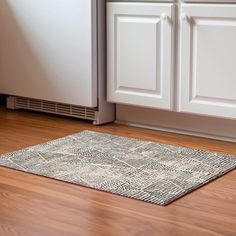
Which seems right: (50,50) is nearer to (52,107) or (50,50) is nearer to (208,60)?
(52,107)

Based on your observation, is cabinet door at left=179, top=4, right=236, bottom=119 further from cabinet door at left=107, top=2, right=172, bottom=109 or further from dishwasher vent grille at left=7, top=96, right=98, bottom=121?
dishwasher vent grille at left=7, top=96, right=98, bottom=121

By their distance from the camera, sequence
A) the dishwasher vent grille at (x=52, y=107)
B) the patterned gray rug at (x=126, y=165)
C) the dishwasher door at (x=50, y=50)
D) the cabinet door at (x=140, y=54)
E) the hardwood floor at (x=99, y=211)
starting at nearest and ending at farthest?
the hardwood floor at (x=99, y=211) → the patterned gray rug at (x=126, y=165) → the cabinet door at (x=140, y=54) → the dishwasher door at (x=50, y=50) → the dishwasher vent grille at (x=52, y=107)

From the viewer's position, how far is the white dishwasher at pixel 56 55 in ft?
10.8

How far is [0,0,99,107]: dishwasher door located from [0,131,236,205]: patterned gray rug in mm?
434

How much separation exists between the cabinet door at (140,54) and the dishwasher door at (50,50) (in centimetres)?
11

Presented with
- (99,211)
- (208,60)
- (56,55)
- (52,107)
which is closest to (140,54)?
(208,60)

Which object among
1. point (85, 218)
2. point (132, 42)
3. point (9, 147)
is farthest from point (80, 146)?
point (85, 218)

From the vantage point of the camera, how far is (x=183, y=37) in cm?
297

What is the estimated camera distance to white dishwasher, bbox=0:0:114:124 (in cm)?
328

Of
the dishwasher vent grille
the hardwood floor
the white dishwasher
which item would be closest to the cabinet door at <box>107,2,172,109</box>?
the white dishwasher

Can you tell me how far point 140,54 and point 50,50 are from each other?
0.57m

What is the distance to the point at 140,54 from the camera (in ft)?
10.3

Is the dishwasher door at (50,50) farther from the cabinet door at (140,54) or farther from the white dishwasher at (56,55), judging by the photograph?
the cabinet door at (140,54)

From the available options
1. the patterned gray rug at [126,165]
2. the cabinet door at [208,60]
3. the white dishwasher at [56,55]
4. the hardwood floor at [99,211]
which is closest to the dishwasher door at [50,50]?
the white dishwasher at [56,55]
